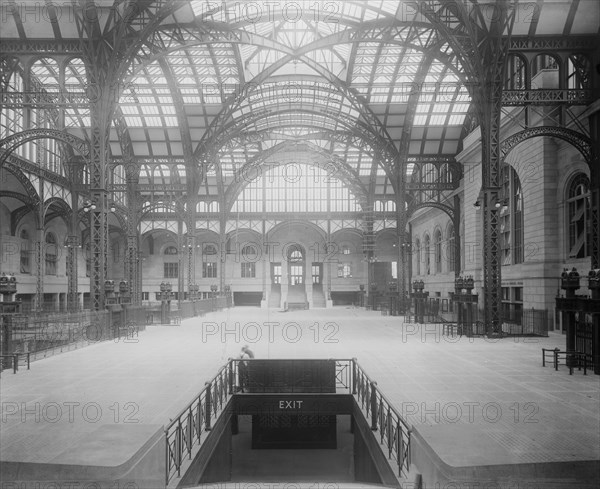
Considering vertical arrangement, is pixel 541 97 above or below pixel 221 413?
above

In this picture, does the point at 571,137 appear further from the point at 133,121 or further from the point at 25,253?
the point at 25,253

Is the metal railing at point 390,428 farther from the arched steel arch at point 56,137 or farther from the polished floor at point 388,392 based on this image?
the arched steel arch at point 56,137

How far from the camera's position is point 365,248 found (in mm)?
49844

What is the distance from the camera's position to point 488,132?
2378 centimetres

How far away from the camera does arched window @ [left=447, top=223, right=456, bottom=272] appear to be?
45.0 meters

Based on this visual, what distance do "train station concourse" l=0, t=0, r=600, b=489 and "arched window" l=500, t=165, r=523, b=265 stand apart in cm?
17

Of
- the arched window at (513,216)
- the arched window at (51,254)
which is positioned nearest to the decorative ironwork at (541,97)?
the arched window at (513,216)

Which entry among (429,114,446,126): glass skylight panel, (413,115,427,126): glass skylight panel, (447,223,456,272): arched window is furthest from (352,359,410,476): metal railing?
(447,223,456,272): arched window

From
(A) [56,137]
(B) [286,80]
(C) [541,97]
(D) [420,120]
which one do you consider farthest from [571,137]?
(A) [56,137]

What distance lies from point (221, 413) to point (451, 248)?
36.5 meters

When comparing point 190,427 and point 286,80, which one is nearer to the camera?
point 190,427

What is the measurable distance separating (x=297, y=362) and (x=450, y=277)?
32057 mm

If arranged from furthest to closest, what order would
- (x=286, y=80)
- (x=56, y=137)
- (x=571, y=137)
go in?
(x=286, y=80) → (x=56, y=137) → (x=571, y=137)

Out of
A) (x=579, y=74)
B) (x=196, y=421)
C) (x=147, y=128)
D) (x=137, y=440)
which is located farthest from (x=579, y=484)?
(x=147, y=128)
